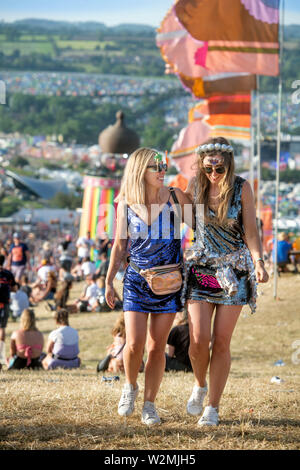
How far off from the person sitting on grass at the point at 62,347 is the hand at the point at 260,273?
14.2ft

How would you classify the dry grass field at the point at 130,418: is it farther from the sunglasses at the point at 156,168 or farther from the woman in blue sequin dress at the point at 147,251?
the sunglasses at the point at 156,168

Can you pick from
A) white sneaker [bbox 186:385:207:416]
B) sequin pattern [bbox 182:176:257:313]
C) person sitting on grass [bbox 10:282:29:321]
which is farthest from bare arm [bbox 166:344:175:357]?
person sitting on grass [bbox 10:282:29:321]

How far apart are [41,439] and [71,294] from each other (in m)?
13.1

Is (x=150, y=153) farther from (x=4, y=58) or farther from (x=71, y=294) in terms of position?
(x=4, y=58)

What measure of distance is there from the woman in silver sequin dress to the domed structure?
1745cm

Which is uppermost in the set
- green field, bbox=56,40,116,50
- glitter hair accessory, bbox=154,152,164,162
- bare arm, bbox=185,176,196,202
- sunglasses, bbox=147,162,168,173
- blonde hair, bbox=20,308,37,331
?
green field, bbox=56,40,116,50

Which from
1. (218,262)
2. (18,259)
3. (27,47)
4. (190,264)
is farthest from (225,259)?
(27,47)

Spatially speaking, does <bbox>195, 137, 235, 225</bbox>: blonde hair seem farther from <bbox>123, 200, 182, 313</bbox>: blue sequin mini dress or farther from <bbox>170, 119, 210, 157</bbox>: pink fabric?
<bbox>170, 119, 210, 157</bbox>: pink fabric

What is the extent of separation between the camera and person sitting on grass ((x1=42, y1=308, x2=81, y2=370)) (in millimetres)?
8070

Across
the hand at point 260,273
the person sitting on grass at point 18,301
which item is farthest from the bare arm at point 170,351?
the person sitting on grass at point 18,301

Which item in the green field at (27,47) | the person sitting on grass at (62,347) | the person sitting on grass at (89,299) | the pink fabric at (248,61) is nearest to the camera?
the person sitting on grass at (62,347)

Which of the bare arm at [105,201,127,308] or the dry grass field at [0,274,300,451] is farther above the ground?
the bare arm at [105,201,127,308]

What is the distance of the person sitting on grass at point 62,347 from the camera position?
807 cm
